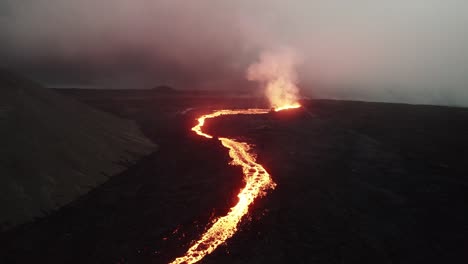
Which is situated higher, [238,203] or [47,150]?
[47,150]

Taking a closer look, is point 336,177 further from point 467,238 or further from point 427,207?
point 467,238

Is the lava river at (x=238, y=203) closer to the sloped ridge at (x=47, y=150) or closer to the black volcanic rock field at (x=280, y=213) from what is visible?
the black volcanic rock field at (x=280, y=213)

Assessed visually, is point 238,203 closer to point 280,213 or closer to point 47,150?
point 280,213

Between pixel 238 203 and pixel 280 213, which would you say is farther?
pixel 238 203

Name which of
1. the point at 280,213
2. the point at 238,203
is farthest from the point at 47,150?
the point at 280,213

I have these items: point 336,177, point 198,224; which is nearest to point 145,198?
point 198,224

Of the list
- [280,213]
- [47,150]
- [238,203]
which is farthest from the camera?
[47,150]

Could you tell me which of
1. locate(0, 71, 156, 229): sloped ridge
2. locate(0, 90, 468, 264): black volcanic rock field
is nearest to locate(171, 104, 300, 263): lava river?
locate(0, 90, 468, 264): black volcanic rock field
